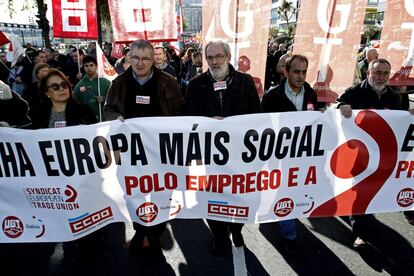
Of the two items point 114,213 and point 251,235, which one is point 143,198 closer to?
point 114,213

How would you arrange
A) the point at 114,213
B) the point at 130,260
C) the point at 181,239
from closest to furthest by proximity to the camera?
the point at 114,213, the point at 130,260, the point at 181,239

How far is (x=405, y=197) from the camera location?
3.23 metres

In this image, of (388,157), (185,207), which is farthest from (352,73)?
(185,207)

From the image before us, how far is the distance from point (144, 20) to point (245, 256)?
3.14 meters

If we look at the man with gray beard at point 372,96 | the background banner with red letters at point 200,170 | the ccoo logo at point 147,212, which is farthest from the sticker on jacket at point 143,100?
the man with gray beard at point 372,96

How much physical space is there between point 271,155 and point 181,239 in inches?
57.2

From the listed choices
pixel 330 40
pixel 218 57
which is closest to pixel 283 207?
pixel 218 57

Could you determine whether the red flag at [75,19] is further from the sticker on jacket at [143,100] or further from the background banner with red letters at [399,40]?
the background banner with red letters at [399,40]

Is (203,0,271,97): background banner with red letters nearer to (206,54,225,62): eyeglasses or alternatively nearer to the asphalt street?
(206,54,225,62): eyeglasses

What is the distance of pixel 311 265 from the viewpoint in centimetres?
322

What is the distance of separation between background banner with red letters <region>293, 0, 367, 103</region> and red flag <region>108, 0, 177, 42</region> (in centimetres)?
179

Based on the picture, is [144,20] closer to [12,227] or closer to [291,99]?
[291,99]

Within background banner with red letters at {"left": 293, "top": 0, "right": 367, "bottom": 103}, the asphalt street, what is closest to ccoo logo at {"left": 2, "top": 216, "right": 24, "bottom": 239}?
the asphalt street

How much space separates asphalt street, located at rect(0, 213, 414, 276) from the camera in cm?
318
